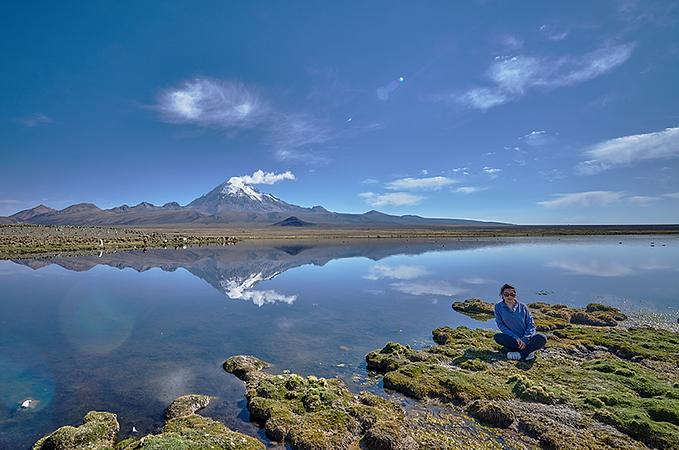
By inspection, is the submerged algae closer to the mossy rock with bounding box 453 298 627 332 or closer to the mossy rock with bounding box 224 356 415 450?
the mossy rock with bounding box 453 298 627 332

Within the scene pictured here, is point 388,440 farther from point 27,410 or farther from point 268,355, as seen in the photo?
point 27,410

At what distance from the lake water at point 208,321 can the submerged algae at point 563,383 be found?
173 centimetres

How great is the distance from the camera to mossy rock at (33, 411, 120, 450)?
5.89m

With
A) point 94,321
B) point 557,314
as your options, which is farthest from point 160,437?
point 557,314

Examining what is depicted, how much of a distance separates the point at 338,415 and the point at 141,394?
19.6 ft

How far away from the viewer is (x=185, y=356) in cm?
1098

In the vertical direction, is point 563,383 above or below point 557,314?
above

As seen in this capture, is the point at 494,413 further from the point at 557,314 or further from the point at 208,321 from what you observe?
the point at 208,321

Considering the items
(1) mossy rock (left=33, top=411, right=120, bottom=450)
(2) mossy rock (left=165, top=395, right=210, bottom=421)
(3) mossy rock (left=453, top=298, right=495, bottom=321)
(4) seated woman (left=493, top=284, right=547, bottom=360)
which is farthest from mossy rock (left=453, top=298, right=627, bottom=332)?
(1) mossy rock (left=33, top=411, right=120, bottom=450)

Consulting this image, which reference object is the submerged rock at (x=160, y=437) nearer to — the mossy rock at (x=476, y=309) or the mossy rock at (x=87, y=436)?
the mossy rock at (x=87, y=436)

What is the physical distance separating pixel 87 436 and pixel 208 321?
9.09 m

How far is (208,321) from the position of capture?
49.7 ft

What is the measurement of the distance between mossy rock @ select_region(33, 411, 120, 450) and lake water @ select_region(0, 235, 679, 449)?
0.41 m

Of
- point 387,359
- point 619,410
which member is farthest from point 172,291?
point 619,410
